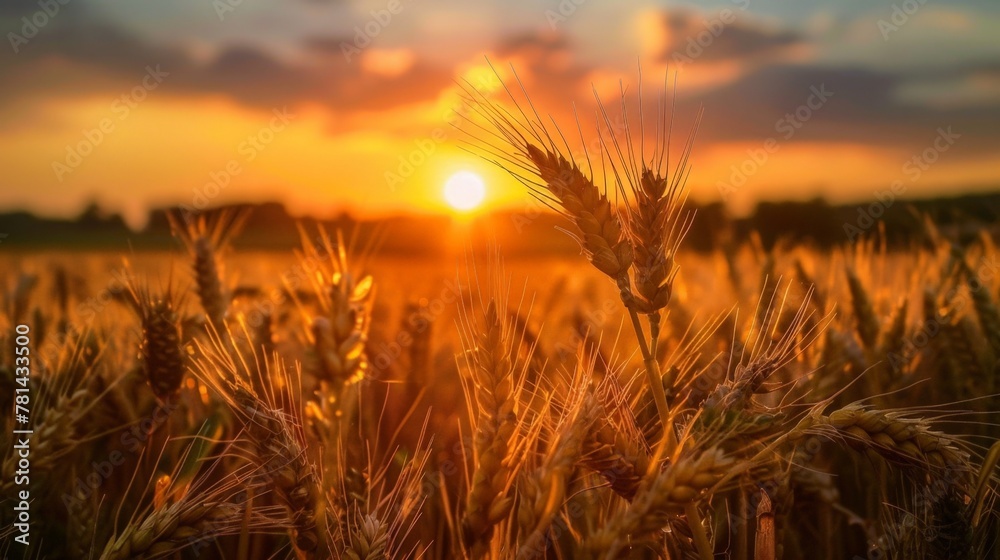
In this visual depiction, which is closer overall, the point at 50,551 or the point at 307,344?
the point at 307,344

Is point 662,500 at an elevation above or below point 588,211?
below

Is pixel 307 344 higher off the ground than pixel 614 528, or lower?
higher

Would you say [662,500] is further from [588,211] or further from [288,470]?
[288,470]

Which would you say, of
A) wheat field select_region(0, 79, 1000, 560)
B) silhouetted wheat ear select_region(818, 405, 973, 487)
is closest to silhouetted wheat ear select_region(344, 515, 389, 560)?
wheat field select_region(0, 79, 1000, 560)

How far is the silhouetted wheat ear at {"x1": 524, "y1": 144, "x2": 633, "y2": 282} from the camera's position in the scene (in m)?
1.46

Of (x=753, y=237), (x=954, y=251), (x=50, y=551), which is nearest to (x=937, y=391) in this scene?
(x=954, y=251)

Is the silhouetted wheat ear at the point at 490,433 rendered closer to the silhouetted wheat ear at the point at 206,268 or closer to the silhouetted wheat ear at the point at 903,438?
the silhouetted wheat ear at the point at 903,438

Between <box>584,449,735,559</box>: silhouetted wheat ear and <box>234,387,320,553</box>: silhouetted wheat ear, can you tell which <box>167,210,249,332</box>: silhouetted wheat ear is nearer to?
<box>234,387,320,553</box>: silhouetted wheat ear

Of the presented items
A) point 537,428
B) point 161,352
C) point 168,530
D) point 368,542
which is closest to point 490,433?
point 537,428

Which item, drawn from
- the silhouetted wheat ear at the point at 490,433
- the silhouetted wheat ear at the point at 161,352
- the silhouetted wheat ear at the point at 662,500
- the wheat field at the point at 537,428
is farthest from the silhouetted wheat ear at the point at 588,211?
the silhouetted wheat ear at the point at 161,352

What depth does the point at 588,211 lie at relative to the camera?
1511 millimetres

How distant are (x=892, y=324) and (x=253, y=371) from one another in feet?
8.53

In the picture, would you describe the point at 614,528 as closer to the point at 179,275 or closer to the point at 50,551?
the point at 50,551

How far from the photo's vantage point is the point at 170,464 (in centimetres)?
286
